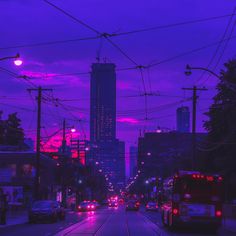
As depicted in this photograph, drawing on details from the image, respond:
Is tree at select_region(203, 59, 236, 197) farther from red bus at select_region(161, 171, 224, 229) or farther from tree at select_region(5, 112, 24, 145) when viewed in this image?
tree at select_region(5, 112, 24, 145)

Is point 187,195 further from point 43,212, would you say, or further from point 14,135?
point 14,135

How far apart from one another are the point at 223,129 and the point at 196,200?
1290 inches

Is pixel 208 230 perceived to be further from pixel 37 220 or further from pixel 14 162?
pixel 14 162

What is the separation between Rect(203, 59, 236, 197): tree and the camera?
55656 mm

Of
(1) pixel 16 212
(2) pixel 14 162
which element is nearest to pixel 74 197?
(2) pixel 14 162

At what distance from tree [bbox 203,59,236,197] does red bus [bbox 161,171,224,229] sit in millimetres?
19996

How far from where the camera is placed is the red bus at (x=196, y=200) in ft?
101

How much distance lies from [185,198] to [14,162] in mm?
46086

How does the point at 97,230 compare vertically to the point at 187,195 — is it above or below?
below

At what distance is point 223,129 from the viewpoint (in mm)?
62969

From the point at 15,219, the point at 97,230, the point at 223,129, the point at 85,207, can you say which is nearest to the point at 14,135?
the point at 85,207

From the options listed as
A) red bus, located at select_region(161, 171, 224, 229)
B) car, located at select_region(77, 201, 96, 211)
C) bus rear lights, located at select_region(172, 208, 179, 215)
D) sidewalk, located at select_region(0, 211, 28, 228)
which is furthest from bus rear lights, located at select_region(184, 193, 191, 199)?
car, located at select_region(77, 201, 96, 211)

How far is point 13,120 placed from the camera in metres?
113

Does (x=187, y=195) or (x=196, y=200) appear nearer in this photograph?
(x=196, y=200)
